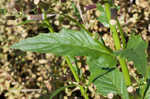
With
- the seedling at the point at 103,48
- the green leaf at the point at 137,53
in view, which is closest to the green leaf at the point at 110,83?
the seedling at the point at 103,48

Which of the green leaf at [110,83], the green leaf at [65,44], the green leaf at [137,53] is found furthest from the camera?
the green leaf at [110,83]

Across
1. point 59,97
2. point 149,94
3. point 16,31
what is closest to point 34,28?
point 16,31

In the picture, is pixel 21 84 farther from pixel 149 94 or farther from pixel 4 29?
pixel 149 94

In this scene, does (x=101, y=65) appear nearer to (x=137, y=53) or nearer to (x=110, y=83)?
(x=110, y=83)

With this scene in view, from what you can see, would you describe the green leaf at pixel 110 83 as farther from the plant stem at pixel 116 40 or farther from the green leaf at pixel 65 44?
the green leaf at pixel 65 44

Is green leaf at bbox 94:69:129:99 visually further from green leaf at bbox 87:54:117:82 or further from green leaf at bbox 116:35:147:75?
green leaf at bbox 116:35:147:75

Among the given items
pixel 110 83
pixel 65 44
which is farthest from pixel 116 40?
pixel 110 83
